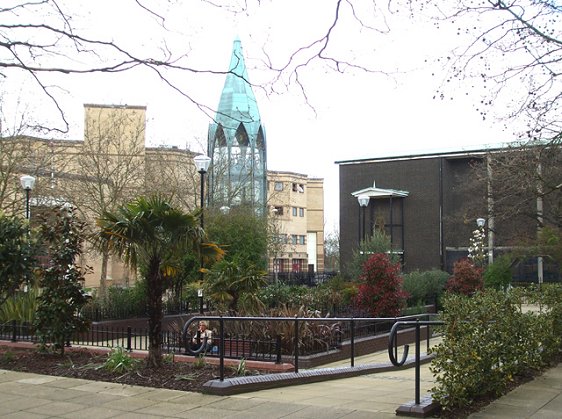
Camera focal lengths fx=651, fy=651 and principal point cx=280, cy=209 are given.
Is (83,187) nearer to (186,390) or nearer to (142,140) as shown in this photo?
(142,140)

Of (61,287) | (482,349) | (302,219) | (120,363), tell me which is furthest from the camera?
(302,219)

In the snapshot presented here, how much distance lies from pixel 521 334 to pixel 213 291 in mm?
8641

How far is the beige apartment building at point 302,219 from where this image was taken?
9125 cm

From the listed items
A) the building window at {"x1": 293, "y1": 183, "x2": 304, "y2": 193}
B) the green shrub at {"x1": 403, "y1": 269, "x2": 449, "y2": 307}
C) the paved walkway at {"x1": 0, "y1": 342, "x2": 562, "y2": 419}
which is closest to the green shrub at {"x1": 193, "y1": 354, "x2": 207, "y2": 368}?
the paved walkway at {"x1": 0, "y1": 342, "x2": 562, "y2": 419}

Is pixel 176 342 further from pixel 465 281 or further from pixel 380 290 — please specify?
pixel 465 281

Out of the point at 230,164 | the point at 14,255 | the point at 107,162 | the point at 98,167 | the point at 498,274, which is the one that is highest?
the point at 230,164

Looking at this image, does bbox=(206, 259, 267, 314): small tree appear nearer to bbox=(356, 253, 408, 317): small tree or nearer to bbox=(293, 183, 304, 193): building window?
bbox=(356, 253, 408, 317): small tree

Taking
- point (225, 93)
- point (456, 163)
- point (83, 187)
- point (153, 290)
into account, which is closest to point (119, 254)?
point (153, 290)

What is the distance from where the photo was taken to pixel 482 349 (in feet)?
24.4

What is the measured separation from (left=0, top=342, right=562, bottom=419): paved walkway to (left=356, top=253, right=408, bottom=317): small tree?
35.8 feet

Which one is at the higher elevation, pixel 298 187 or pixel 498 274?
pixel 298 187

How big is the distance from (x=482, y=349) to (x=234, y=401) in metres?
3.03

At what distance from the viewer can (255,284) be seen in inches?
632

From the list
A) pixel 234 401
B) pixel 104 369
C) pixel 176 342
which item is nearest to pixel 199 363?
pixel 104 369
